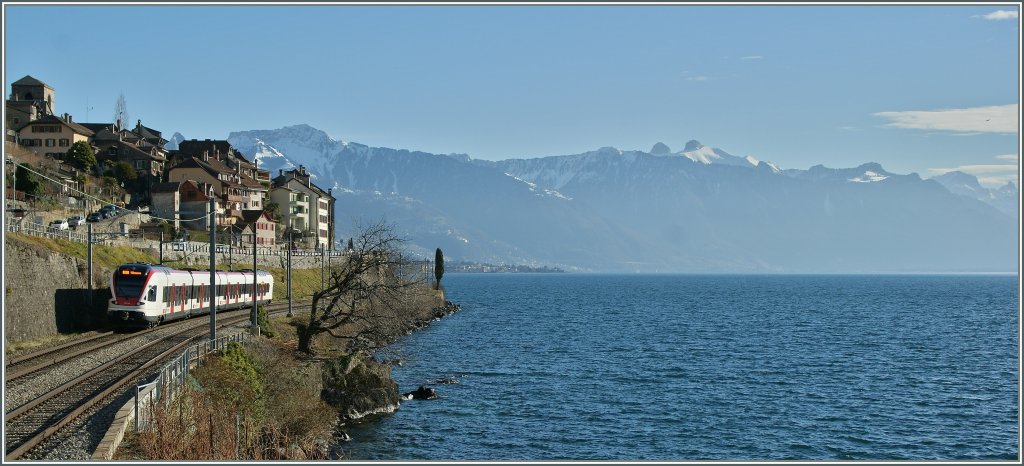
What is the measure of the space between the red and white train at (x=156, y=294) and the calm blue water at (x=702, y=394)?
12778 mm

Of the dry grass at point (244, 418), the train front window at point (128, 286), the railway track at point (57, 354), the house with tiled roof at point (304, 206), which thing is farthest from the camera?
the house with tiled roof at point (304, 206)

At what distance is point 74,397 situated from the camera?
97.3ft

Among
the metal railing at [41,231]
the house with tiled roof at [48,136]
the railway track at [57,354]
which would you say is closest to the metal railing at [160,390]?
the railway track at [57,354]

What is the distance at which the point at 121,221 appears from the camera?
9706 cm

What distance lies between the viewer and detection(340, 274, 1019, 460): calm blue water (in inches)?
1593

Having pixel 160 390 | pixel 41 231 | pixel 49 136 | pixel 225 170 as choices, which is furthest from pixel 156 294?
pixel 225 170

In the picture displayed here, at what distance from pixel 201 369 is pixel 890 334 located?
77190 millimetres

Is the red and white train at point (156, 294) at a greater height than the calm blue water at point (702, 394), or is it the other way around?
the red and white train at point (156, 294)

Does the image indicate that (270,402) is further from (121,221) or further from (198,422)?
(121,221)

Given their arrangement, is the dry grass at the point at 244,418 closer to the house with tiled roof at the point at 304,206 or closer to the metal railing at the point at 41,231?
the metal railing at the point at 41,231

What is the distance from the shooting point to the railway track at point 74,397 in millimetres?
23953

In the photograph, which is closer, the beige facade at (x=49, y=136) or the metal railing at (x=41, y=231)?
the metal railing at (x=41, y=231)

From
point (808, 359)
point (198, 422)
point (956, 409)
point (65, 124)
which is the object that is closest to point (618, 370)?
point (808, 359)

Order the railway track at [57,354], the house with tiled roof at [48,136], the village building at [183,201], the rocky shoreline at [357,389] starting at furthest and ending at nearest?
the house with tiled roof at [48,136]
the village building at [183,201]
the rocky shoreline at [357,389]
the railway track at [57,354]
